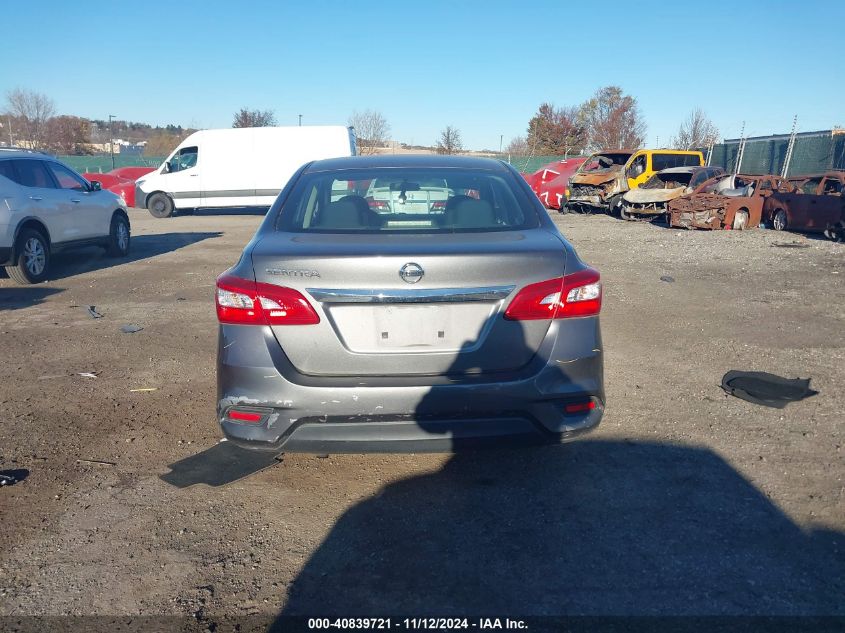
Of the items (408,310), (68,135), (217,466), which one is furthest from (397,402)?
(68,135)

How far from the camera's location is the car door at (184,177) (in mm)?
21172

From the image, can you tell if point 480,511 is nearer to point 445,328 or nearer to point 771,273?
point 445,328

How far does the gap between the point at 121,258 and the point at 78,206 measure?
1.78 meters

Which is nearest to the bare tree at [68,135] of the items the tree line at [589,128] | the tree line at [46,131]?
the tree line at [46,131]

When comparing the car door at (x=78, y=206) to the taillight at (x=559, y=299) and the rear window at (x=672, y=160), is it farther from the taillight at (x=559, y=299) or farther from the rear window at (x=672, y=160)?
the rear window at (x=672, y=160)

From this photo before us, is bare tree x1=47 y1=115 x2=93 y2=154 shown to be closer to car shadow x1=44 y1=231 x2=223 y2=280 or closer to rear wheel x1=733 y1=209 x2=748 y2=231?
car shadow x1=44 y1=231 x2=223 y2=280

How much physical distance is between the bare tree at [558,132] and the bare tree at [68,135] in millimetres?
38875

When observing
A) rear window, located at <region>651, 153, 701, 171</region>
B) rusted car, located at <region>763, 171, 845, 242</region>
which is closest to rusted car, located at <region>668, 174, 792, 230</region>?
rusted car, located at <region>763, 171, 845, 242</region>

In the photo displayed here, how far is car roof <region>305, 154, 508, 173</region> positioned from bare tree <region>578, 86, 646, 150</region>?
2040 inches

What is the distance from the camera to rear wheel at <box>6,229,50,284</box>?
9.23 metres

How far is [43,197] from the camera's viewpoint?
9.71m

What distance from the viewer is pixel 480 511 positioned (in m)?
3.28

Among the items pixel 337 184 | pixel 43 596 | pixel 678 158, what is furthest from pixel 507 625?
pixel 678 158

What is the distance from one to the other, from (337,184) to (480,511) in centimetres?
205
